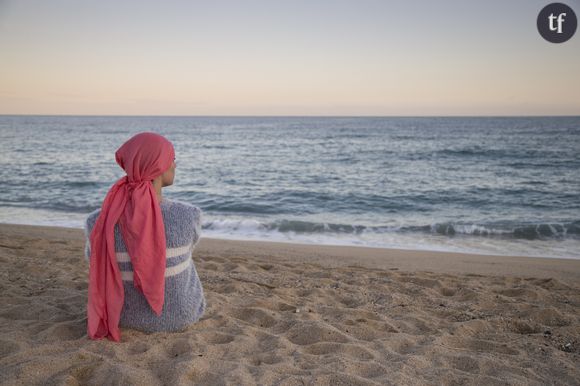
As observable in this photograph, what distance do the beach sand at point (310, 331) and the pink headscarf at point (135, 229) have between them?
1.25 feet

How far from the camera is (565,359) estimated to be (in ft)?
10.1

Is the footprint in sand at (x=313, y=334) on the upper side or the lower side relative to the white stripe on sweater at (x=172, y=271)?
lower

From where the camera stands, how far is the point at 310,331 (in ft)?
11.1

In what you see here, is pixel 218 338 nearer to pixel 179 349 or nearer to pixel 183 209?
pixel 179 349

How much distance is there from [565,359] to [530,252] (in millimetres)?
5485

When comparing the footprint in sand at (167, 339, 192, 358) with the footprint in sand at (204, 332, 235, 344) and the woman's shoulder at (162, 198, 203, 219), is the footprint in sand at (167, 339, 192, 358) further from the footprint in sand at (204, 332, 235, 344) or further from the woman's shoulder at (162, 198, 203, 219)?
the woman's shoulder at (162, 198, 203, 219)

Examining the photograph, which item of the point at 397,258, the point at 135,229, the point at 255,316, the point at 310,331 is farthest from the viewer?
the point at 397,258

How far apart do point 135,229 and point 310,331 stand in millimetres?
1450

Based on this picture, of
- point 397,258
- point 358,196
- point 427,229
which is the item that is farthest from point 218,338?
point 358,196

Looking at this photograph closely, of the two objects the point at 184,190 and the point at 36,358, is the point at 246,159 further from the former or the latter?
the point at 36,358

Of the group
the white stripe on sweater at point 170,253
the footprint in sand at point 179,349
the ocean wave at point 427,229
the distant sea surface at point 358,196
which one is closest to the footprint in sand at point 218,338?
the footprint in sand at point 179,349

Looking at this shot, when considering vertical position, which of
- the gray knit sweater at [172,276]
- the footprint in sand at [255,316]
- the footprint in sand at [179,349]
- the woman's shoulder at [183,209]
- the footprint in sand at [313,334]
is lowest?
the footprint in sand at [255,316]

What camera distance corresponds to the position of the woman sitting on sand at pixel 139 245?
2.87 m

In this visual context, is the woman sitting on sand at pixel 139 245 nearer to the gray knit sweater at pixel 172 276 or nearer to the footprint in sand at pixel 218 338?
the gray knit sweater at pixel 172 276
